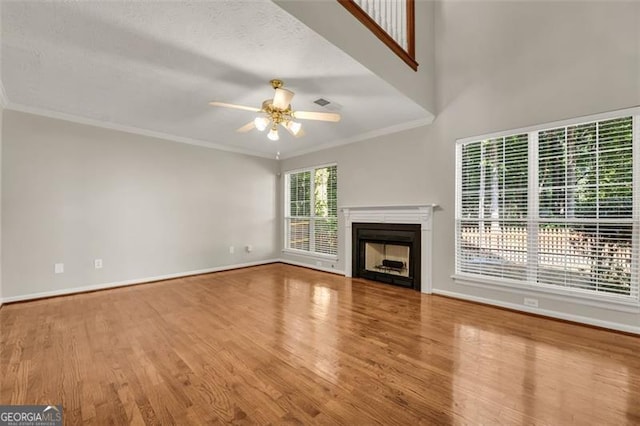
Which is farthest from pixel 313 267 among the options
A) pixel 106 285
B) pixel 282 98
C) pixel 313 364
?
pixel 282 98

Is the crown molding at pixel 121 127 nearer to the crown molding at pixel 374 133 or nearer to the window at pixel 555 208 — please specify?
the crown molding at pixel 374 133

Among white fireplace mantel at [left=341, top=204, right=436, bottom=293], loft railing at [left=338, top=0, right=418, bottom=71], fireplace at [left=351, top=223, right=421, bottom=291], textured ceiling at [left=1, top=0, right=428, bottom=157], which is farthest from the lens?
fireplace at [left=351, top=223, right=421, bottom=291]

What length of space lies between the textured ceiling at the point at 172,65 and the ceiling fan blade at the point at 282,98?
172 mm

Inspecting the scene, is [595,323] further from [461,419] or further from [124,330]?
[124,330]

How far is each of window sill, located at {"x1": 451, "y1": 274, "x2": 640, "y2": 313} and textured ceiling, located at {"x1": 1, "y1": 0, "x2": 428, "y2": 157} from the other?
2.42 m

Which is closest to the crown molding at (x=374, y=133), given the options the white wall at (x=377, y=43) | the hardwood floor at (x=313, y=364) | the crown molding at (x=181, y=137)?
the crown molding at (x=181, y=137)

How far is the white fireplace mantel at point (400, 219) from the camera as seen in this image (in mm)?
4039

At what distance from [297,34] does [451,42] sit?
282cm

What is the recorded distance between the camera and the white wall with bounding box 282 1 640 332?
9.04ft

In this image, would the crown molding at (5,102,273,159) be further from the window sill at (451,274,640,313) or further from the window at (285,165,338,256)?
the window sill at (451,274,640,313)

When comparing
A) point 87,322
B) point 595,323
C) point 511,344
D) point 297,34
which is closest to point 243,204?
point 87,322

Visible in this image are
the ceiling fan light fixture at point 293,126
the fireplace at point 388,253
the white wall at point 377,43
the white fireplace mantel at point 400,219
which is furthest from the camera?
the fireplace at point 388,253

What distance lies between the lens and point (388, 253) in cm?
482

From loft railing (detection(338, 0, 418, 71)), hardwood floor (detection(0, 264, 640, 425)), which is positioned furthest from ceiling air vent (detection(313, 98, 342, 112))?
hardwood floor (detection(0, 264, 640, 425))
